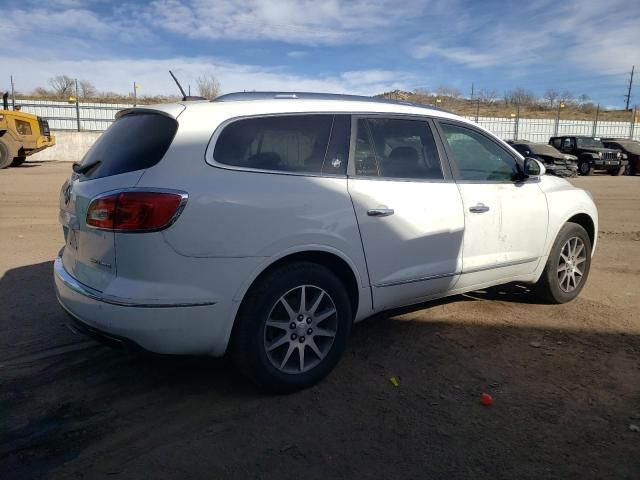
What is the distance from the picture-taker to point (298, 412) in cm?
309

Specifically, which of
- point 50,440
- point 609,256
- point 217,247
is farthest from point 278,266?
point 609,256

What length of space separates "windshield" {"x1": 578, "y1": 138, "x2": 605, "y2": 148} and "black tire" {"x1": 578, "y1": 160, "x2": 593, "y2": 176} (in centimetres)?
93

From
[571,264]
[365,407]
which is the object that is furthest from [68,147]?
[365,407]

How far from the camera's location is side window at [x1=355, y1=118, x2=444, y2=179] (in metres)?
3.62

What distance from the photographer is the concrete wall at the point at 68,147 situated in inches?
1019

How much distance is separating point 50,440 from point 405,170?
2.71 meters

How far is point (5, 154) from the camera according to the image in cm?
1916

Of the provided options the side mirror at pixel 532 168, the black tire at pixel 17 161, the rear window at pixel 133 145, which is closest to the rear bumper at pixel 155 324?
the rear window at pixel 133 145

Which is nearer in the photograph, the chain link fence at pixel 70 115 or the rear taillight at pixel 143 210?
the rear taillight at pixel 143 210

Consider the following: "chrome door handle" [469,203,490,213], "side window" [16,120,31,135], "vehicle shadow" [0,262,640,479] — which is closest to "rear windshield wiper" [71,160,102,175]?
"vehicle shadow" [0,262,640,479]

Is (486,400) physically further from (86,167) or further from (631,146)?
(631,146)

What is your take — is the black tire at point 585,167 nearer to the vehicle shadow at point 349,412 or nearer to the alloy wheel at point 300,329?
the vehicle shadow at point 349,412

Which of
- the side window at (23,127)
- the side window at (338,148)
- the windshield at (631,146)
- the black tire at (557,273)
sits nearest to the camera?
the side window at (338,148)

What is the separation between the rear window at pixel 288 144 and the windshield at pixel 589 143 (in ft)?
78.4
